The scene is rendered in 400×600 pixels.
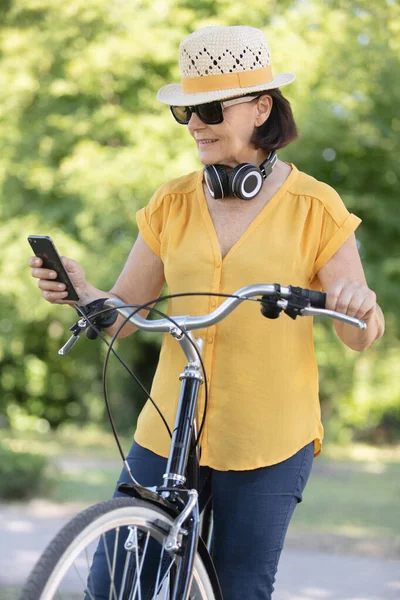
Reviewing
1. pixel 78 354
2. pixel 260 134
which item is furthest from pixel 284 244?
pixel 78 354

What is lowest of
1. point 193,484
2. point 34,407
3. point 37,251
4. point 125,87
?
point 193,484

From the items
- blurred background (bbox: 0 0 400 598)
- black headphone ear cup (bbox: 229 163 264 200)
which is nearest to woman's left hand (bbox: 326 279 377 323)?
black headphone ear cup (bbox: 229 163 264 200)

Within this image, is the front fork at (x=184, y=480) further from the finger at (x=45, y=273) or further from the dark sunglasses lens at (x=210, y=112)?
the dark sunglasses lens at (x=210, y=112)

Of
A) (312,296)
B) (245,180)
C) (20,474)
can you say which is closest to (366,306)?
(312,296)

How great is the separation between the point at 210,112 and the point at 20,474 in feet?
25.5

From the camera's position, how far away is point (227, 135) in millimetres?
2525

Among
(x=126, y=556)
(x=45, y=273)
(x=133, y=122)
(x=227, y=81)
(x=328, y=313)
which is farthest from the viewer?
(x=133, y=122)

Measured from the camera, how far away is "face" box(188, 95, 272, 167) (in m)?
2.52

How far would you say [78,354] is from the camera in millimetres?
19250

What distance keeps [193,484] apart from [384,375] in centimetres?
1870

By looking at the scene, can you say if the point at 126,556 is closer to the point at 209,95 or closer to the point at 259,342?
the point at 259,342

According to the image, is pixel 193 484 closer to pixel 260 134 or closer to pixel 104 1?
pixel 260 134

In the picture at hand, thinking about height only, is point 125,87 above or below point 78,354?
above

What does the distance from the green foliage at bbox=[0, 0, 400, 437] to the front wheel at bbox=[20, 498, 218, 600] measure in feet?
31.2
